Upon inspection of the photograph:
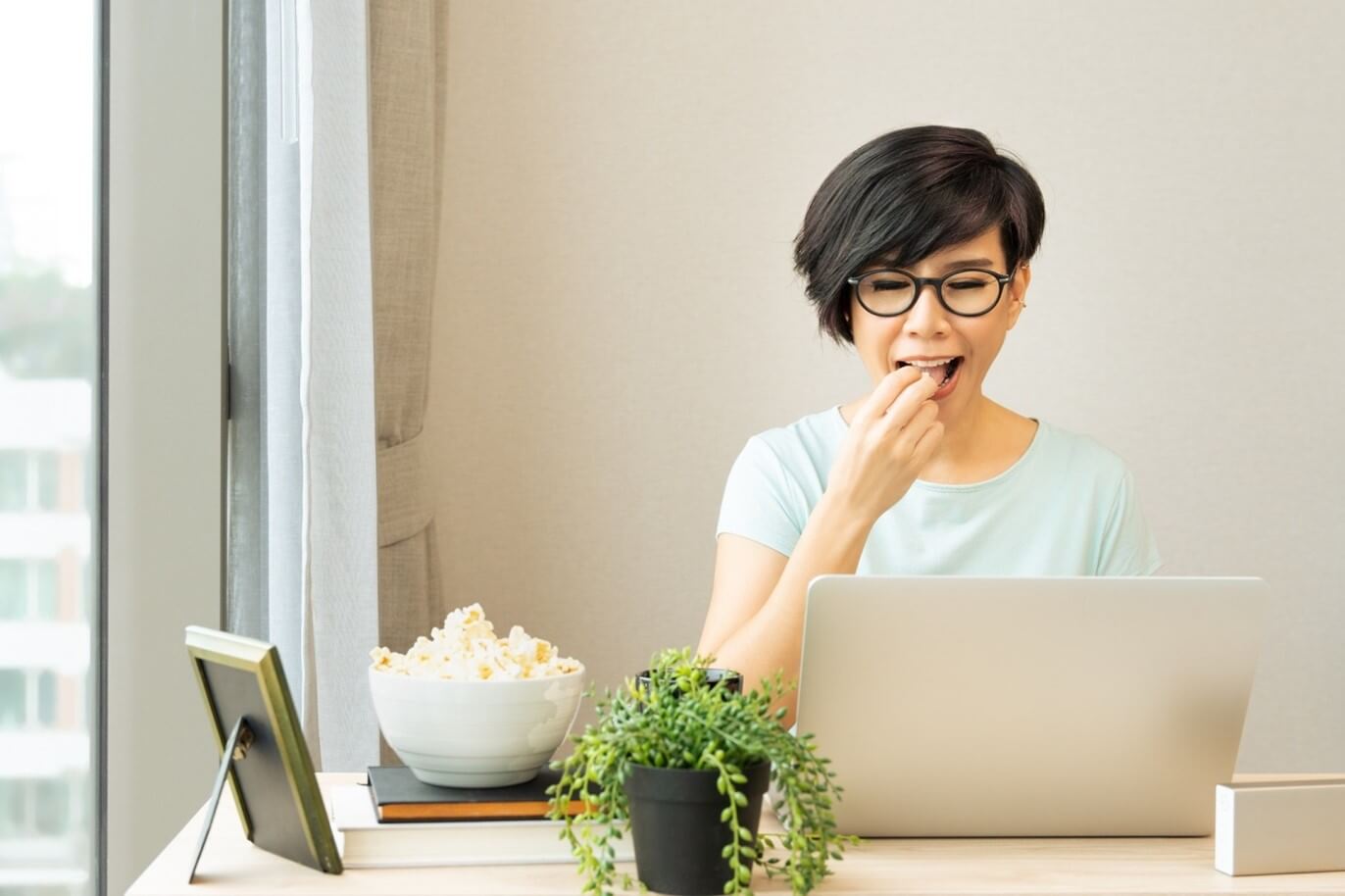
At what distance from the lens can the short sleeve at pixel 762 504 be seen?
1744 millimetres

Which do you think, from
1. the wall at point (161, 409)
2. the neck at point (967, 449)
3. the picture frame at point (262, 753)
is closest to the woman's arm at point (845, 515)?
the neck at point (967, 449)

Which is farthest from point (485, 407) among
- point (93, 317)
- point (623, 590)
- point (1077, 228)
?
point (1077, 228)

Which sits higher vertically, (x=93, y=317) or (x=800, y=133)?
(x=800, y=133)

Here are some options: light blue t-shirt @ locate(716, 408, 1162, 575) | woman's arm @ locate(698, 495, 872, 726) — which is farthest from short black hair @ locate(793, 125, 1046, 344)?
woman's arm @ locate(698, 495, 872, 726)

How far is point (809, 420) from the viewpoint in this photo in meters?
1.88

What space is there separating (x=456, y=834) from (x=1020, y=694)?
42 cm

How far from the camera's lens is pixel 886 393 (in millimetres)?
1546

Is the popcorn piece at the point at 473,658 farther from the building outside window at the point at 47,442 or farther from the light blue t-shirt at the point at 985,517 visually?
the light blue t-shirt at the point at 985,517

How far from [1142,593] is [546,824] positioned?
0.47 meters

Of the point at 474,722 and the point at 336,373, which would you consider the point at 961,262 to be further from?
the point at 474,722

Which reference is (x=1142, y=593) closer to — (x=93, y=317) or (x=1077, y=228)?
(x=93, y=317)

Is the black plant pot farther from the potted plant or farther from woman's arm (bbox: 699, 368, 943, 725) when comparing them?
woman's arm (bbox: 699, 368, 943, 725)

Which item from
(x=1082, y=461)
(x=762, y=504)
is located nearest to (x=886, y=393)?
(x=762, y=504)

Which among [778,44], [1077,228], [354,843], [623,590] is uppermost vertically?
[778,44]
